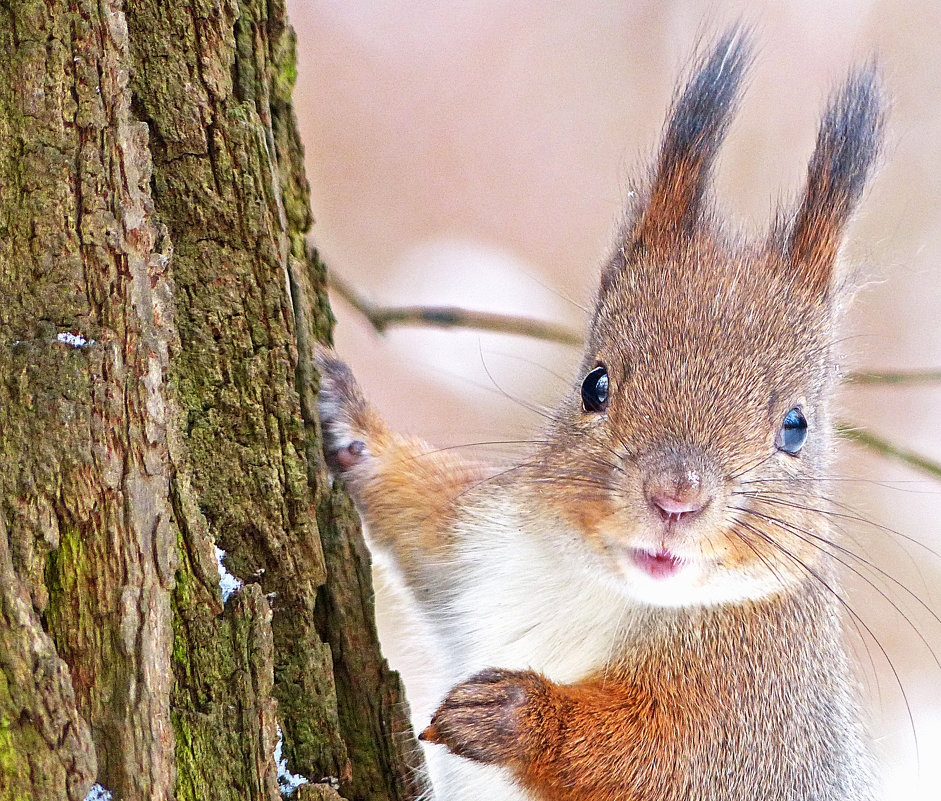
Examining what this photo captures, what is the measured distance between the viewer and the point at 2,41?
1.48 meters

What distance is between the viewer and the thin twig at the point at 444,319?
271cm

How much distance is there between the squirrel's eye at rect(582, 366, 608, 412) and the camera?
233cm

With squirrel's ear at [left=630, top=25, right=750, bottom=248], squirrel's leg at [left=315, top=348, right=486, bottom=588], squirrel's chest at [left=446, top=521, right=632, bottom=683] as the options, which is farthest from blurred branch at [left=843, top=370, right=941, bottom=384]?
squirrel's leg at [left=315, top=348, right=486, bottom=588]

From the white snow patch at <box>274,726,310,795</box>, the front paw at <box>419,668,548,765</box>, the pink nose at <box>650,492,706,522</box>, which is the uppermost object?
the pink nose at <box>650,492,706,522</box>

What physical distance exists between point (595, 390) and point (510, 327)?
49cm

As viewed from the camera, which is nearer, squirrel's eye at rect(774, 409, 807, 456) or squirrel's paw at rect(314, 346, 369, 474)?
squirrel's eye at rect(774, 409, 807, 456)

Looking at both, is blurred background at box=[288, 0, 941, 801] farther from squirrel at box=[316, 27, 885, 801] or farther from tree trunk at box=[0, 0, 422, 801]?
tree trunk at box=[0, 0, 422, 801]

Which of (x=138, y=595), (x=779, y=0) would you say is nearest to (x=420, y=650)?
(x=138, y=595)

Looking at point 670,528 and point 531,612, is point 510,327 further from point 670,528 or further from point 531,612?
point 670,528

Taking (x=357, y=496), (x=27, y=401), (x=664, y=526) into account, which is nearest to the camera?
(x=27, y=401)

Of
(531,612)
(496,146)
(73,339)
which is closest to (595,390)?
(531,612)

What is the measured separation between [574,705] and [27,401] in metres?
1.27

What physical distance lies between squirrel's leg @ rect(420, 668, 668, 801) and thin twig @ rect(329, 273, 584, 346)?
96 cm

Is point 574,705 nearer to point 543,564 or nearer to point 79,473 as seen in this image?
point 543,564
